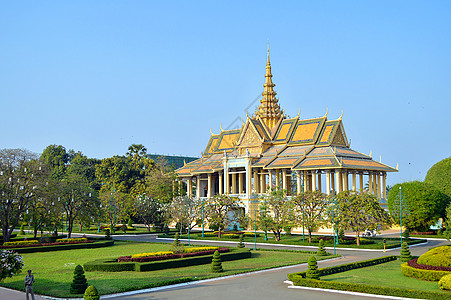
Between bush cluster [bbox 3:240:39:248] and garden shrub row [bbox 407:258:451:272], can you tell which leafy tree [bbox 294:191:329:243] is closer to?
garden shrub row [bbox 407:258:451:272]

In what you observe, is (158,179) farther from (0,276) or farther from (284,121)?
(0,276)

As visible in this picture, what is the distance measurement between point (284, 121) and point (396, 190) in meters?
18.3

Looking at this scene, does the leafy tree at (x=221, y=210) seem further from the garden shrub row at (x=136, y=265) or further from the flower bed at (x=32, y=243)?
the garden shrub row at (x=136, y=265)

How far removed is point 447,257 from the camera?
859 inches

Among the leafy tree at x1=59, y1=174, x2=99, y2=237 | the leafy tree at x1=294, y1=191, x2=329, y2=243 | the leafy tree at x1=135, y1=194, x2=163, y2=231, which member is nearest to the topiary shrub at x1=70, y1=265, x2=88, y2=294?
the leafy tree at x1=294, y1=191, x2=329, y2=243

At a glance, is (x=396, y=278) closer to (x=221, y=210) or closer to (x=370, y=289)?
(x=370, y=289)

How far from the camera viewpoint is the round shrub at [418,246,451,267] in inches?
852

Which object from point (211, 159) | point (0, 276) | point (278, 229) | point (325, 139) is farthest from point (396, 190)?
point (0, 276)

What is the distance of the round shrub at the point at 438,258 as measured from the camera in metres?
21.6

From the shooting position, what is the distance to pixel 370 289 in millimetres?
19281

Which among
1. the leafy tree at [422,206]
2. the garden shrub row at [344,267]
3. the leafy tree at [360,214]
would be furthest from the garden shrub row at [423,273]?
the leafy tree at [422,206]

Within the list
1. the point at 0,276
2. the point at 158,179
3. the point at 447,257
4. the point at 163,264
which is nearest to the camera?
the point at 0,276

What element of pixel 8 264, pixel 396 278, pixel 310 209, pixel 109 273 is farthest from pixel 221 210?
pixel 8 264

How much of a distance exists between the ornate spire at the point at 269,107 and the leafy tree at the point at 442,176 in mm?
20899
